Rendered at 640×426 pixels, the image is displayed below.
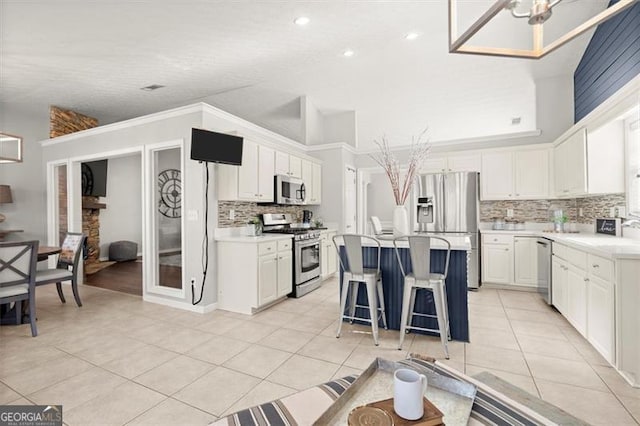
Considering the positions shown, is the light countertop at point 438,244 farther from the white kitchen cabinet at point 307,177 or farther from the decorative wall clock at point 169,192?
the decorative wall clock at point 169,192

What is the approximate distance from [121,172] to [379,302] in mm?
7145

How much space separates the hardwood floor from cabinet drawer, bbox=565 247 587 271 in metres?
4.48

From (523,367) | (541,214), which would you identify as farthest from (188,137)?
(541,214)

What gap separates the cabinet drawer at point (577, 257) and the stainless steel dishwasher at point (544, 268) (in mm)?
639

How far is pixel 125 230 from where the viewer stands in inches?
286

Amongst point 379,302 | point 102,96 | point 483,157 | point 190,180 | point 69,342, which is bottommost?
point 69,342

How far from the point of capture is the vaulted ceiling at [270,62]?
310cm

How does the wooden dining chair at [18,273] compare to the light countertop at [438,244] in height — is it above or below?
below

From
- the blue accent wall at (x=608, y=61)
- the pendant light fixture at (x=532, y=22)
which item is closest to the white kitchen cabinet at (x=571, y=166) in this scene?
the blue accent wall at (x=608, y=61)

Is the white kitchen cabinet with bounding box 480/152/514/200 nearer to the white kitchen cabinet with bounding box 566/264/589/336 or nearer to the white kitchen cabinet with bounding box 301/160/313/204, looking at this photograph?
the white kitchen cabinet with bounding box 566/264/589/336

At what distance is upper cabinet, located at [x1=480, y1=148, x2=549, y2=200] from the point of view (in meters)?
4.65

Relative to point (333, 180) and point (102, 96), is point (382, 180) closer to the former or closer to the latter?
point (333, 180)

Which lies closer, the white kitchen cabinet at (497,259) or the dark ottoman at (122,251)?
the white kitchen cabinet at (497,259)

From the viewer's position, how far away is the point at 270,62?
430cm
